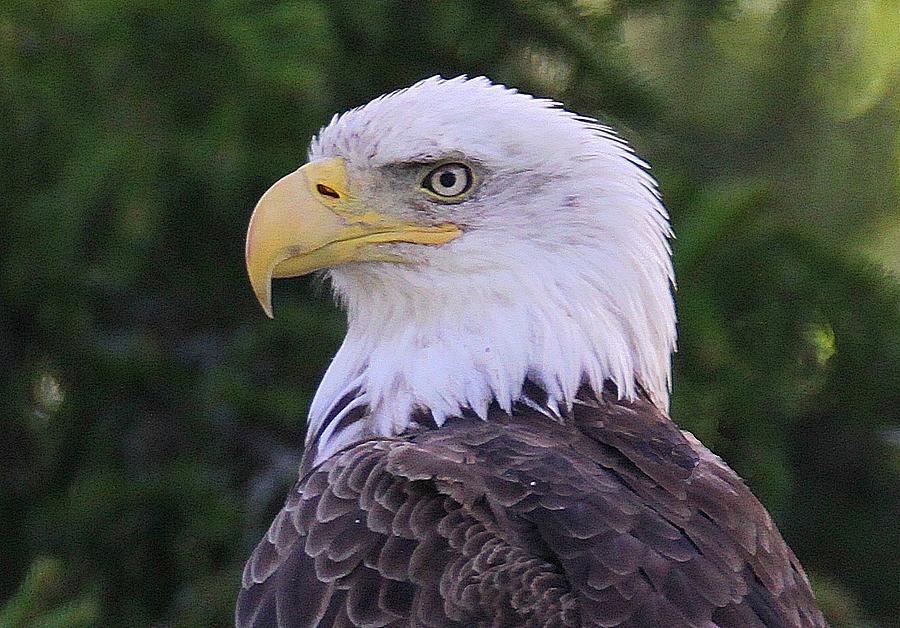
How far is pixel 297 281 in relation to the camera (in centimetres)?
404

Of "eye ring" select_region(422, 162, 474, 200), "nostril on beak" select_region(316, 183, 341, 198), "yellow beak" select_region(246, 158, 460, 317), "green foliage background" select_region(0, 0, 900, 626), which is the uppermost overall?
"eye ring" select_region(422, 162, 474, 200)

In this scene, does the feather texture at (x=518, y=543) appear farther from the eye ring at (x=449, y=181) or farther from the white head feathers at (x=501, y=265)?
the eye ring at (x=449, y=181)

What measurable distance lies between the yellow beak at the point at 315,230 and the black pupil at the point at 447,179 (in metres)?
0.07

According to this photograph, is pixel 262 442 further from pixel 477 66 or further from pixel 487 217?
pixel 487 217

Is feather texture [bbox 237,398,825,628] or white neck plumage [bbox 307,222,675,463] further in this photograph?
white neck plumage [bbox 307,222,675,463]

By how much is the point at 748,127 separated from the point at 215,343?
161cm

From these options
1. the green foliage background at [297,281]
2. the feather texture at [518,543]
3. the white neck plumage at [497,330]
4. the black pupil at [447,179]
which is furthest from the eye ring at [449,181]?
the green foliage background at [297,281]

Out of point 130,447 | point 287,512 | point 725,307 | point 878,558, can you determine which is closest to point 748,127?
point 725,307

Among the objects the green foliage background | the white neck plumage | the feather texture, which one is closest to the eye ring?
the white neck plumage

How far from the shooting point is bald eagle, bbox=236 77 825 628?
2434mm

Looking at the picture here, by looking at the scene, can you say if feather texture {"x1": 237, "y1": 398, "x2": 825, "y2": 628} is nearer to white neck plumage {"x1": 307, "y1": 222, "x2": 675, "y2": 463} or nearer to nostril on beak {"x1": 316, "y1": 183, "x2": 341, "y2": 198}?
white neck plumage {"x1": 307, "y1": 222, "x2": 675, "y2": 463}

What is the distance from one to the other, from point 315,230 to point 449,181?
26 cm

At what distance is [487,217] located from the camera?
8.96 ft

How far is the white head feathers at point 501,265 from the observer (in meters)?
2.71
